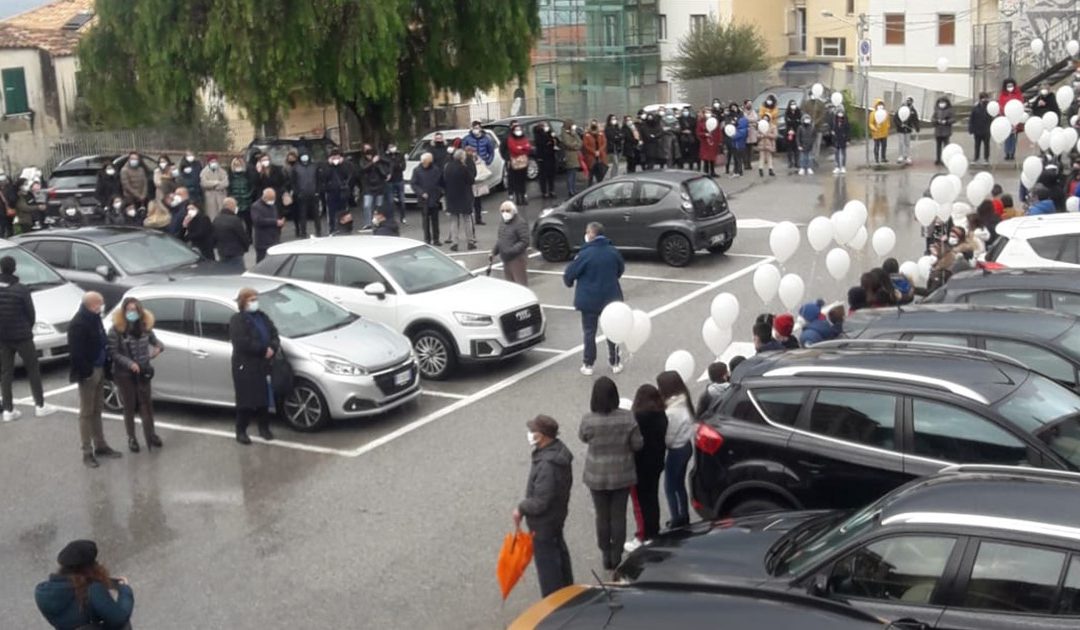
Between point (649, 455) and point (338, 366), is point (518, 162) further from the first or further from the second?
point (649, 455)

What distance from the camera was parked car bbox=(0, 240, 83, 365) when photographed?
17.2 metres

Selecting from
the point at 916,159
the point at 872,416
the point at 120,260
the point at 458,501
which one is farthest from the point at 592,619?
the point at 916,159

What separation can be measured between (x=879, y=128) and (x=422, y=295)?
58.7 feet

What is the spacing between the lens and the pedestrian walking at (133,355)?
1360 cm

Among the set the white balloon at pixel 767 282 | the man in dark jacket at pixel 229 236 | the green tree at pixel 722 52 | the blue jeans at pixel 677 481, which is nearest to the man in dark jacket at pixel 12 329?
the man in dark jacket at pixel 229 236

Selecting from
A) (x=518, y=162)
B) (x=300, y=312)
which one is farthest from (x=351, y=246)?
(x=518, y=162)

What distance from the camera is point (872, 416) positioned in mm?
9586

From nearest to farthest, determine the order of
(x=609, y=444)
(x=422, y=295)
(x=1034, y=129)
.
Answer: (x=609, y=444) → (x=422, y=295) → (x=1034, y=129)

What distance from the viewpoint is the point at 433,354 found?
53.1 feet

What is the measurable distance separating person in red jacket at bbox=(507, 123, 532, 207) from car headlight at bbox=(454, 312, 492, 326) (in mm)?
11448

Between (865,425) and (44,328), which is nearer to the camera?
(865,425)

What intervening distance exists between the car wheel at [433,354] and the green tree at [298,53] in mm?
13686

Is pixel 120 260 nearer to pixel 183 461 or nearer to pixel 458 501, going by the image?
pixel 183 461

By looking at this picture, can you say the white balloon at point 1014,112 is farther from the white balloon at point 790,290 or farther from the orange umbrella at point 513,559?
the orange umbrella at point 513,559
